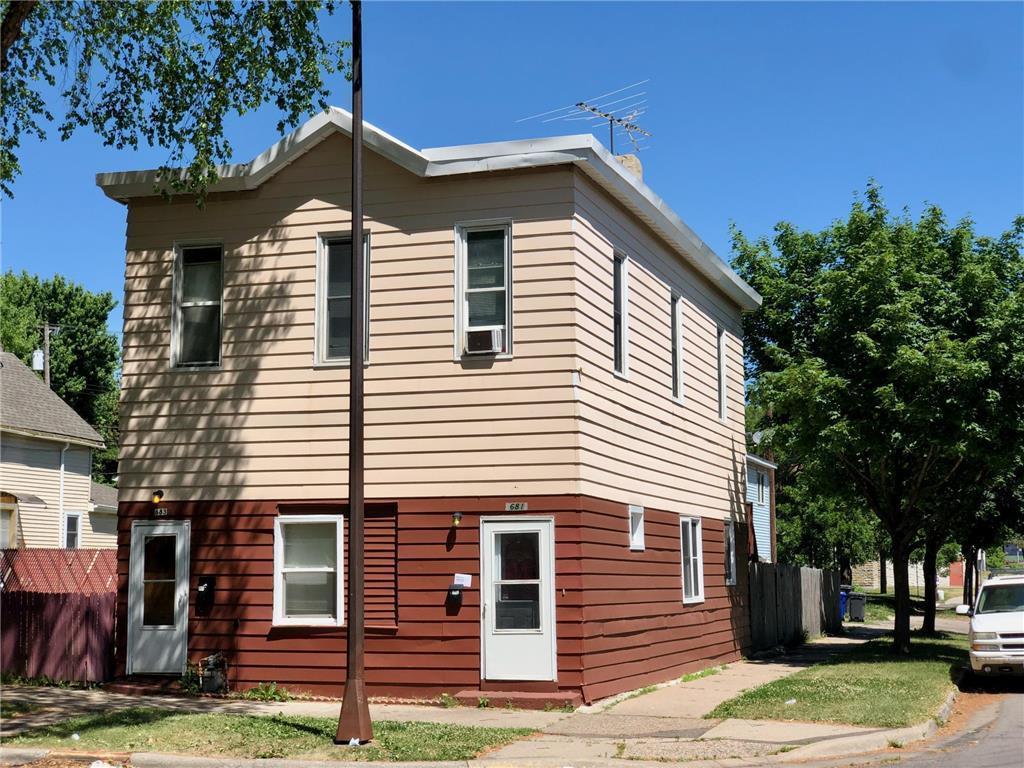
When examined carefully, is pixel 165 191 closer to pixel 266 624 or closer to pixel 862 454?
pixel 266 624

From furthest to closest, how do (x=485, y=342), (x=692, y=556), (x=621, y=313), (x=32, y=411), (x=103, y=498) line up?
(x=103, y=498)
(x=32, y=411)
(x=692, y=556)
(x=621, y=313)
(x=485, y=342)

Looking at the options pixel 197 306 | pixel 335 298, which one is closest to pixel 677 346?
pixel 335 298

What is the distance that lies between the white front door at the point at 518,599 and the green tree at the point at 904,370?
845cm

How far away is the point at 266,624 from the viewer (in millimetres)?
16016

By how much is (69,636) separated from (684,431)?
34.3 ft

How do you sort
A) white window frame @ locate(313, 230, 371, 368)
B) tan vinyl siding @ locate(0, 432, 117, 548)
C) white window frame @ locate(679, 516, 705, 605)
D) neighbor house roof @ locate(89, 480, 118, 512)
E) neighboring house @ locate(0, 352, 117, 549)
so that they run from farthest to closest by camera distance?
neighbor house roof @ locate(89, 480, 118, 512) < tan vinyl siding @ locate(0, 432, 117, 548) < neighboring house @ locate(0, 352, 117, 549) < white window frame @ locate(679, 516, 705, 605) < white window frame @ locate(313, 230, 371, 368)

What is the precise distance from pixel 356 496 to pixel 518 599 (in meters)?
3.99

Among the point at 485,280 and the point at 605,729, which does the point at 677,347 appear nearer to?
the point at 485,280

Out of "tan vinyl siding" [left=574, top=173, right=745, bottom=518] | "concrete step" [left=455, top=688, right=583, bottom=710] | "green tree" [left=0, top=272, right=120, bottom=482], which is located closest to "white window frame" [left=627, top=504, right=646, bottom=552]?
"tan vinyl siding" [left=574, top=173, right=745, bottom=518]

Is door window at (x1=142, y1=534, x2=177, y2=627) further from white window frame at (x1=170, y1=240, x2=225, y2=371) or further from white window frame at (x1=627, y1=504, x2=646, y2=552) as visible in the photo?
white window frame at (x1=627, y1=504, x2=646, y2=552)

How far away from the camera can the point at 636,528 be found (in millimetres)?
17672

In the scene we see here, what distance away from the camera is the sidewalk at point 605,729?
37.2ft

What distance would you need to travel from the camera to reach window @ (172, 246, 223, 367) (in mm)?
17031

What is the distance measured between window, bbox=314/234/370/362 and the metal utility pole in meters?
3.84
